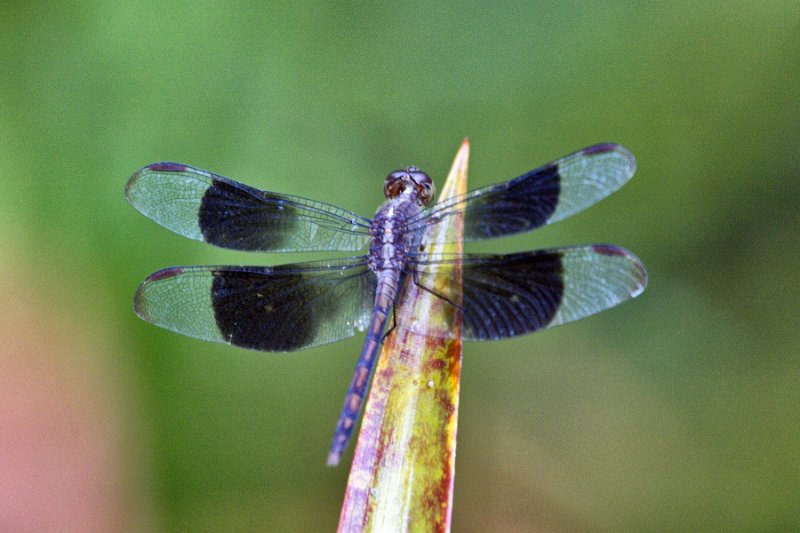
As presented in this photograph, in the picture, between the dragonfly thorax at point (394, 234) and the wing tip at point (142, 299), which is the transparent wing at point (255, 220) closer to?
the dragonfly thorax at point (394, 234)

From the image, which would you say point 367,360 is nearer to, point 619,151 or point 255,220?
point 255,220

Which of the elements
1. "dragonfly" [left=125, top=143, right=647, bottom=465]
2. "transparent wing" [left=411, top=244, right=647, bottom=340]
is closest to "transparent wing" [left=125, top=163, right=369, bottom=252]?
"dragonfly" [left=125, top=143, right=647, bottom=465]

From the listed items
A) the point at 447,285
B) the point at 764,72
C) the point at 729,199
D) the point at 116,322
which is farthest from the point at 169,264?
the point at 764,72

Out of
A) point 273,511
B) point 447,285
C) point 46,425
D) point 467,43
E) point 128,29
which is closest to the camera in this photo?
point 447,285

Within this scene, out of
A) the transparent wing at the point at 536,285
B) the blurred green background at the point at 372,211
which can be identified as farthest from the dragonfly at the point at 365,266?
the blurred green background at the point at 372,211

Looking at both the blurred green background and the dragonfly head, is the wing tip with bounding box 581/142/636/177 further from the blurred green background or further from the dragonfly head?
the blurred green background

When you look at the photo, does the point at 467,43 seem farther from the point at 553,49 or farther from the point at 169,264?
the point at 169,264

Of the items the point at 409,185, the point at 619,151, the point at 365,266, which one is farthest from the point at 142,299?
the point at 619,151
